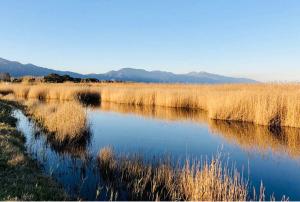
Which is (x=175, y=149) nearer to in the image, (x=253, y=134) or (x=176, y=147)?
(x=176, y=147)

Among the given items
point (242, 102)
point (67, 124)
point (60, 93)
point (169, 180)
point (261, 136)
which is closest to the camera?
point (169, 180)

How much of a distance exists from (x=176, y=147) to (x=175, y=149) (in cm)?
36

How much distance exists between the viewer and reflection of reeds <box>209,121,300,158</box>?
10.9 meters

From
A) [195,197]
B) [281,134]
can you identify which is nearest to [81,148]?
[195,197]

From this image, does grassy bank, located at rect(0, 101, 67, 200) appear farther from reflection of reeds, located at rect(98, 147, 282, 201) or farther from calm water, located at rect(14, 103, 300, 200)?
reflection of reeds, located at rect(98, 147, 282, 201)

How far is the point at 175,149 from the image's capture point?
10.6 meters

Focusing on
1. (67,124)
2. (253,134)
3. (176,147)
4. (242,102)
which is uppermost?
(242,102)

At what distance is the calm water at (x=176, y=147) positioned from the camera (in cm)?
754

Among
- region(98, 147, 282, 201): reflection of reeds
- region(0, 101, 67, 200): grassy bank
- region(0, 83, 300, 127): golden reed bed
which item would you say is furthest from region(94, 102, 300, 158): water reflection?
region(0, 101, 67, 200): grassy bank

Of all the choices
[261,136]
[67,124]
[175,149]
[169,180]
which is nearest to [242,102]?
[261,136]

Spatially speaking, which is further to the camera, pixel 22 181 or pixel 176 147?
pixel 176 147

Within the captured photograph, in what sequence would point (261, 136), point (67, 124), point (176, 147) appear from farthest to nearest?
1. point (261, 136)
2. point (67, 124)
3. point (176, 147)

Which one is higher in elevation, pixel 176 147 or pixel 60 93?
pixel 60 93

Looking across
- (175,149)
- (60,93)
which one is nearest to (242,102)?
(175,149)
